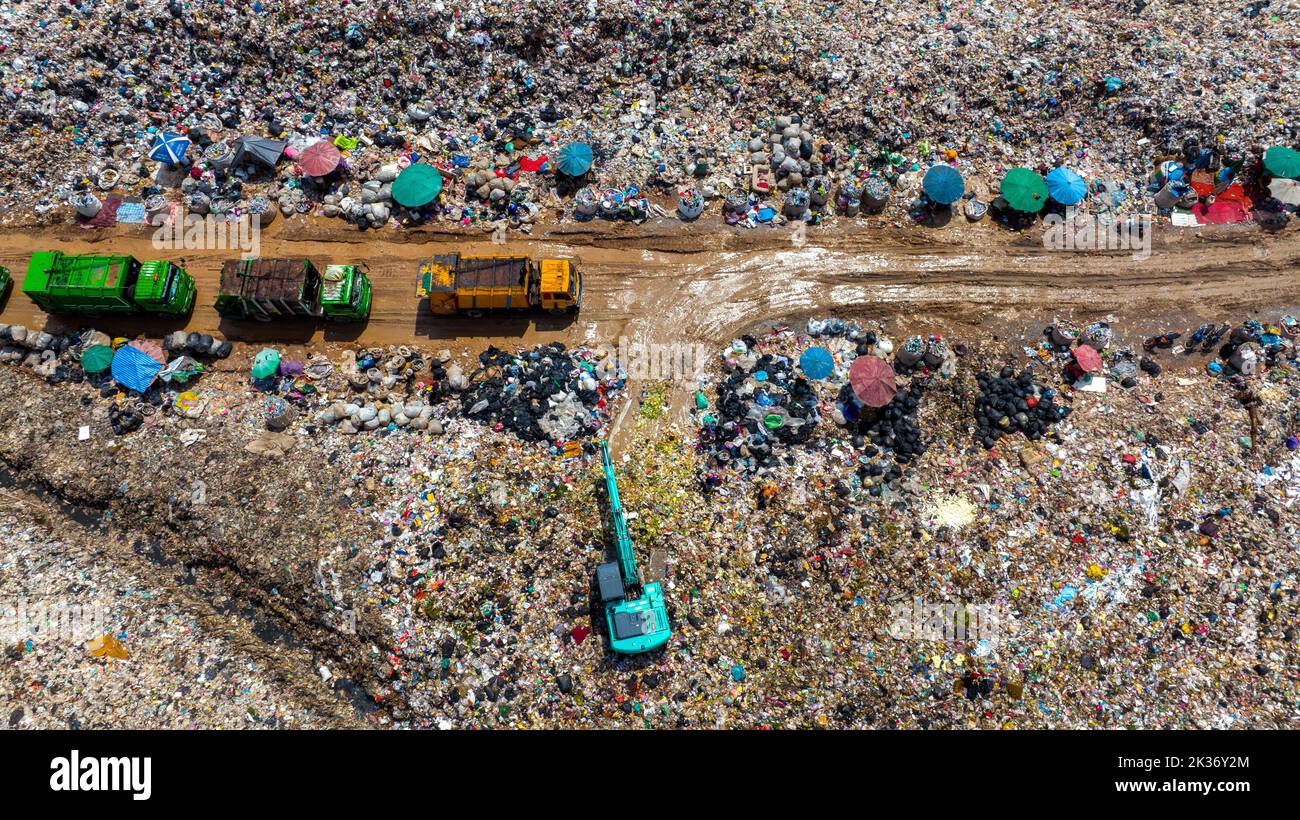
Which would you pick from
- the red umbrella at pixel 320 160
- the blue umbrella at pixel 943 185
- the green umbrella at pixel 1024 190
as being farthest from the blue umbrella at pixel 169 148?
the green umbrella at pixel 1024 190

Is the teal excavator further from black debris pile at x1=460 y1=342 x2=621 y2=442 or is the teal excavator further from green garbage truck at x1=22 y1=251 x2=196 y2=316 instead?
green garbage truck at x1=22 y1=251 x2=196 y2=316

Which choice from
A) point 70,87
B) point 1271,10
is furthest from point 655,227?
point 1271,10

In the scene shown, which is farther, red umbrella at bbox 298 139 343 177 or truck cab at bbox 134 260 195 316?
red umbrella at bbox 298 139 343 177

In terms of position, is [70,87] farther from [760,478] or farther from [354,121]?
[760,478]

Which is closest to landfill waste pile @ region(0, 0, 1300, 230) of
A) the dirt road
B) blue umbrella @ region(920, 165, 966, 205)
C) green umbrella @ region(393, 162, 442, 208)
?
green umbrella @ region(393, 162, 442, 208)

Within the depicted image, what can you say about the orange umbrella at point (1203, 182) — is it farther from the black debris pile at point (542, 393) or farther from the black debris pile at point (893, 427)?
the black debris pile at point (542, 393)
